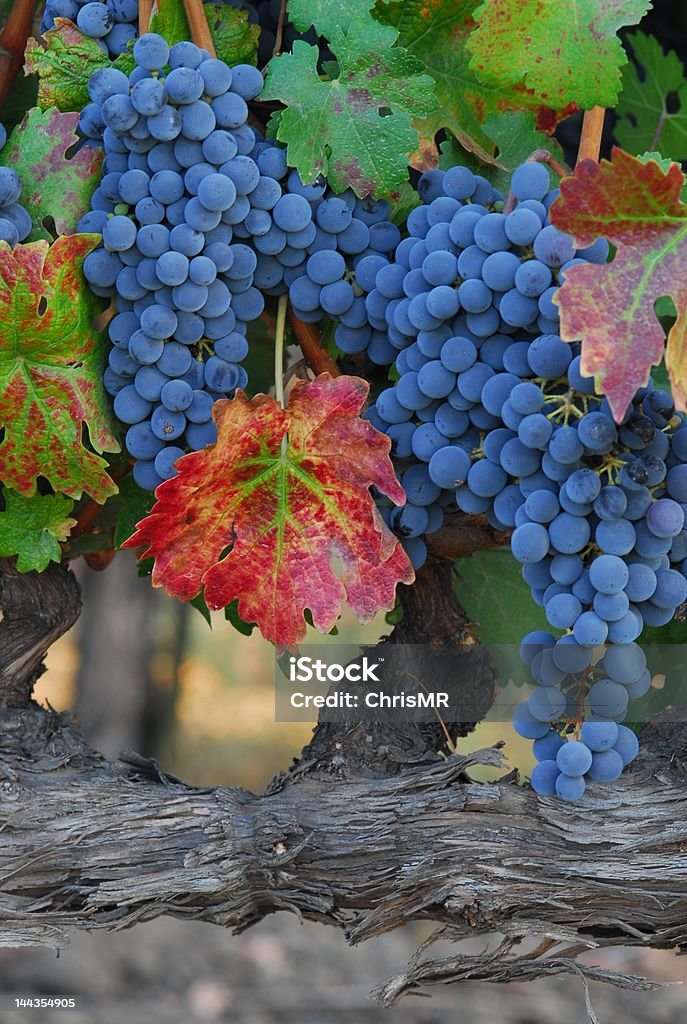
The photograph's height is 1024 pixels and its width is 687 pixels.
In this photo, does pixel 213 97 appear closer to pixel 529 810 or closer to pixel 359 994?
pixel 529 810

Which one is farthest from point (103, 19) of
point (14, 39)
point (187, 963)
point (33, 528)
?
point (187, 963)

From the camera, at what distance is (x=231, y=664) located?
588 centimetres

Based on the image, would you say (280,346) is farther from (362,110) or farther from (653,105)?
(653,105)

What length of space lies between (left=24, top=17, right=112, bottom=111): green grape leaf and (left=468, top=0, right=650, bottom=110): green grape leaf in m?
0.24

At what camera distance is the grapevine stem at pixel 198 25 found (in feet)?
2.27

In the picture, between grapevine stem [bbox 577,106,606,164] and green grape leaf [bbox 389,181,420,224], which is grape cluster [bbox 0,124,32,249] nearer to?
green grape leaf [bbox 389,181,420,224]

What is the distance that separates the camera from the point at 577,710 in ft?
2.17

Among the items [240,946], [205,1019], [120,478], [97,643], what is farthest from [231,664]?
[120,478]

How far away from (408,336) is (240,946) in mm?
2283

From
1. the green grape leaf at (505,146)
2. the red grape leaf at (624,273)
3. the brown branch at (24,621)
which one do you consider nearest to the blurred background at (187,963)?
the brown branch at (24,621)

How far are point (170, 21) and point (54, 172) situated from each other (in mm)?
122

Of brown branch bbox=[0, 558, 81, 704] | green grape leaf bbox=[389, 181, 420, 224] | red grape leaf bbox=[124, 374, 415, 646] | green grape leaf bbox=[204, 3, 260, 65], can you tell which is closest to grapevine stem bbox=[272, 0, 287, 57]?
green grape leaf bbox=[204, 3, 260, 65]

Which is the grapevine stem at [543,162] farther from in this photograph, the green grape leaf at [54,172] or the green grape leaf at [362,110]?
the green grape leaf at [54,172]

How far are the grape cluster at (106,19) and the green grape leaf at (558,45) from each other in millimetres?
220
